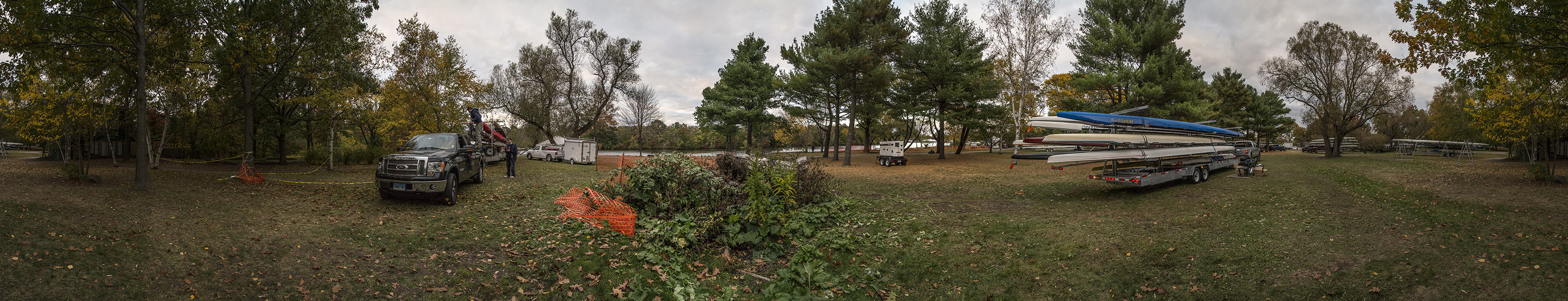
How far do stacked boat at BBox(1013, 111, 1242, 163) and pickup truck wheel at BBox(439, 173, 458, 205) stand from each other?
439 inches

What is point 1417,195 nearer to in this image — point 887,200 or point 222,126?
point 887,200

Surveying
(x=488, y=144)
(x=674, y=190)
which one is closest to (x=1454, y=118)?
(x=674, y=190)

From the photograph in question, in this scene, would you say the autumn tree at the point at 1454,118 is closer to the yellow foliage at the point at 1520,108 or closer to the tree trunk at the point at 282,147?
the yellow foliage at the point at 1520,108

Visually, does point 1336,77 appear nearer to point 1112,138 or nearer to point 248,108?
point 1112,138

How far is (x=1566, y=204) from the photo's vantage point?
25.1 ft

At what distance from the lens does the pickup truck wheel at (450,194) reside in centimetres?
939

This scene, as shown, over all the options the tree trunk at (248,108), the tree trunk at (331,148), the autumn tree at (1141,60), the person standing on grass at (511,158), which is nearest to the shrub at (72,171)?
the tree trunk at (248,108)

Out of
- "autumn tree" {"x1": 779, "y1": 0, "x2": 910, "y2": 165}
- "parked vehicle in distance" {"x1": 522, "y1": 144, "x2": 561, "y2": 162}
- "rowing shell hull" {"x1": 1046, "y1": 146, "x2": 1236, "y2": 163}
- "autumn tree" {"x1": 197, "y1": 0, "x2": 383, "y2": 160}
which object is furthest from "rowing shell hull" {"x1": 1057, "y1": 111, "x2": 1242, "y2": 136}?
"parked vehicle in distance" {"x1": 522, "y1": 144, "x2": 561, "y2": 162}

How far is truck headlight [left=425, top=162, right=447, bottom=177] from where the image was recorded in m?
9.05

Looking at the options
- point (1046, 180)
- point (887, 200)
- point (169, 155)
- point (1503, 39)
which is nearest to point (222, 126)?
point (169, 155)

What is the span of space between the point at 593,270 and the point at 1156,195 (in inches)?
426

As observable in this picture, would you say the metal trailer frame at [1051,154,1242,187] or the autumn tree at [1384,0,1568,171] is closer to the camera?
the autumn tree at [1384,0,1568,171]

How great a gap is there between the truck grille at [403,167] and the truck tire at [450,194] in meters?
0.50

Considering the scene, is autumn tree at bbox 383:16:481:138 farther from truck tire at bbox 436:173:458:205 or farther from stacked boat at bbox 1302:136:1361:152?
stacked boat at bbox 1302:136:1361:152
